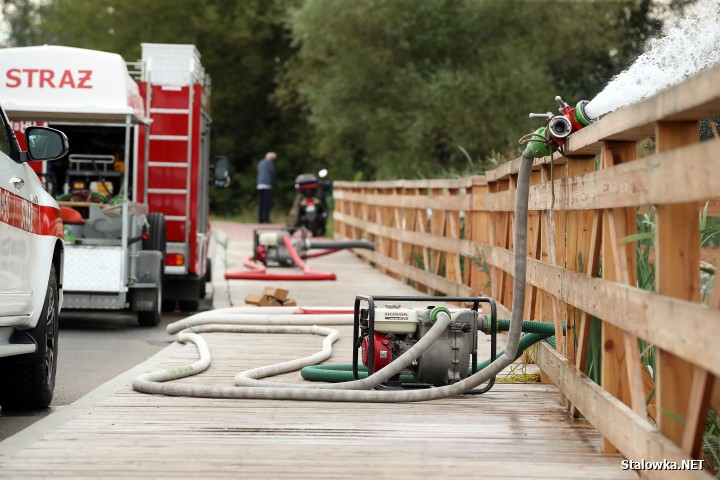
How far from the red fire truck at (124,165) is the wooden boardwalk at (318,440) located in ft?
17.5

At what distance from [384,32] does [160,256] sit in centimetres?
2365

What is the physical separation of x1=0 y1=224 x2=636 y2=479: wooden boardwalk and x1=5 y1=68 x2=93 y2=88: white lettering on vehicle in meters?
5.97

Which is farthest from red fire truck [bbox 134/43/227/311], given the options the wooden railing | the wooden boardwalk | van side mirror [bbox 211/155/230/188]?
the wooden boardwalk

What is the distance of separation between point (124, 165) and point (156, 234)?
2.81 ft

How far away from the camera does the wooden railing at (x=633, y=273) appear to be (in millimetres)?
4168

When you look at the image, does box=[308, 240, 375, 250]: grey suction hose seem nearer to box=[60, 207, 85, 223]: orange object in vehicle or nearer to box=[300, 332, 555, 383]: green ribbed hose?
box=[60, 207, 85, 223]: orange object in vehicle

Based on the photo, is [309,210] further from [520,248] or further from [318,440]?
[318,440]

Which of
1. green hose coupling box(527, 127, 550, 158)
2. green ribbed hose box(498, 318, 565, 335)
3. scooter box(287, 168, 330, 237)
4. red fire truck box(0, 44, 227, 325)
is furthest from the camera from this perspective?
scooter box(287, 168, 330, 237)

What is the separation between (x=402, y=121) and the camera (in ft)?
120

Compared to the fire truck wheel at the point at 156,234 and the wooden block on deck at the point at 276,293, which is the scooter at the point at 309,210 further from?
the wooden block on deck at the point at 276,293

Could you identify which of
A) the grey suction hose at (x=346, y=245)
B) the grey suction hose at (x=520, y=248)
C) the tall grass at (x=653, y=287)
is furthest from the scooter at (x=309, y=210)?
the grey suction hose at (x=520, y=248)

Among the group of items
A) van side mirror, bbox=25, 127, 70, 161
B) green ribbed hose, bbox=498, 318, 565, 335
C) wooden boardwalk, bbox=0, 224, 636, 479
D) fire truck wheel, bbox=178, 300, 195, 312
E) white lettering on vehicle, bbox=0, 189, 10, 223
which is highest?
van side mirror, bbox=25, 127, 70, 161

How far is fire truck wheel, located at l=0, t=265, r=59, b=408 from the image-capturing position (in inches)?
296

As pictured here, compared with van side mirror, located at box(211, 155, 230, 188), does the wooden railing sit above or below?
below
